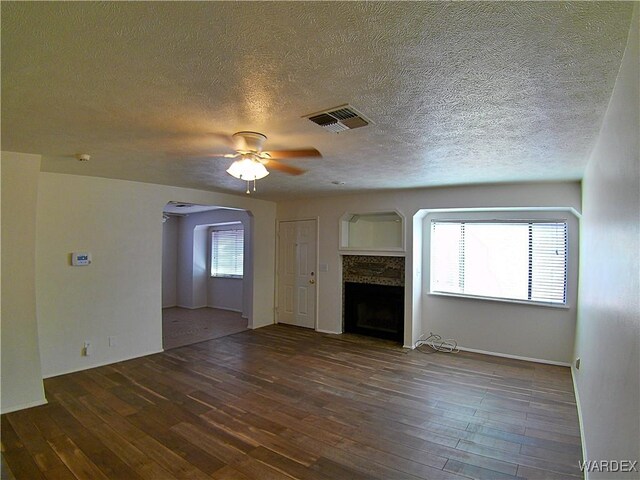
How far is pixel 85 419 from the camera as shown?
9.83ft

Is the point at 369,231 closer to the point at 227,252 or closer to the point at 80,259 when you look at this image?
the point at 227,252

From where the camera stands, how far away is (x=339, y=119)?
2176mm

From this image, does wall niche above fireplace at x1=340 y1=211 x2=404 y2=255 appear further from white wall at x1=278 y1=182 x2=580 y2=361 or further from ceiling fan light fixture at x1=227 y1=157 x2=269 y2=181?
ceiling fan light fixture at x1=227 y1=157 x2=269 y2=181

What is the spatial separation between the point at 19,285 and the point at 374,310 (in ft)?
15.5

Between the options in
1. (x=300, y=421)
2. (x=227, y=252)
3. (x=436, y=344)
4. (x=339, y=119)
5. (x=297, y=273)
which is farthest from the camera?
(x=227, y=252)

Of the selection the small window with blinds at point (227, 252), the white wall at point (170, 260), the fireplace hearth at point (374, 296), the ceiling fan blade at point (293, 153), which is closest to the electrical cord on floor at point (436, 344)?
the fireplace hearth at point (374, 296)

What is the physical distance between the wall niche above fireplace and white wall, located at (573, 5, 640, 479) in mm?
3821

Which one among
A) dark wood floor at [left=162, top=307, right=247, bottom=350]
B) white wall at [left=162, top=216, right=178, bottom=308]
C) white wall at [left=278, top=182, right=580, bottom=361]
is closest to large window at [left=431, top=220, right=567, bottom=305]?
white wall at [left=278, top=182, right=580, bottom=361]

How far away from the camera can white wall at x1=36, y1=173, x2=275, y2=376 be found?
3904 mm

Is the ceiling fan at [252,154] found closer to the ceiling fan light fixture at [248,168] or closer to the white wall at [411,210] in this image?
the ceiling fan light fixture at [248,168]

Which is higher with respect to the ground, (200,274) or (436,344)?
(200,274)

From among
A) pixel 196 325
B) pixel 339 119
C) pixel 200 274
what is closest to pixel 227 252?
pixel 200 274

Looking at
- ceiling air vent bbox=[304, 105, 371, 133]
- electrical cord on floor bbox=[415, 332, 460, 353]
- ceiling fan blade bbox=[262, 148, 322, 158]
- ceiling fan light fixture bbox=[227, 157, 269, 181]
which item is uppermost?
ceiling air vent bbox=[304, 105, 371, 133]

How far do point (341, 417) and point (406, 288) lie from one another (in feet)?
8.51
